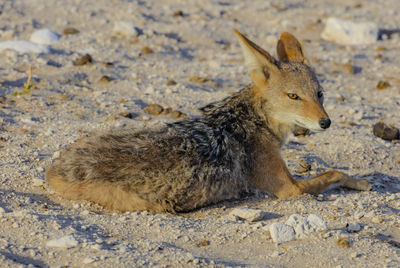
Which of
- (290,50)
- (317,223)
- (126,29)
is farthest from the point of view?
(126,29)

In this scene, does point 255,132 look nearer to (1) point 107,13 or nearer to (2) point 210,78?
(2) point 210,78

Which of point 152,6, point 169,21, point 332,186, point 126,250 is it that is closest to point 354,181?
point 332,186

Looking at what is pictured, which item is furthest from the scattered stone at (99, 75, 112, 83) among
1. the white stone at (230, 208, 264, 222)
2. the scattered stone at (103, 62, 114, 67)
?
the white stone at (230, 208, 264, 222)

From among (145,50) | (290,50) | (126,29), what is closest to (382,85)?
(290,50)

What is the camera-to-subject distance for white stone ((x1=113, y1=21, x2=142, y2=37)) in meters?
10.8

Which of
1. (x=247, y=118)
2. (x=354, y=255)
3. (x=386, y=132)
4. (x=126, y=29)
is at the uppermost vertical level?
(x=247, y=118)

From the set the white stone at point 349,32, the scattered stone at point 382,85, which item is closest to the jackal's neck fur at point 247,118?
the scattered stone at point 382,85

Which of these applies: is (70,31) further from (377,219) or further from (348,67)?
(377,219)

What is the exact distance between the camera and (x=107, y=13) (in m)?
11.7

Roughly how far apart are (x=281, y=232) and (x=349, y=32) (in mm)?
8248

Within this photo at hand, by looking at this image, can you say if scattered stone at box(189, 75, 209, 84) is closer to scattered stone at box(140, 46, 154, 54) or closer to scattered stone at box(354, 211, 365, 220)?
scattered stone at box(140, 46, 154, 54)

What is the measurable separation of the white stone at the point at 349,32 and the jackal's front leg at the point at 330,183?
6.30 meters

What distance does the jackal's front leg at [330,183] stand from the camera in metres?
6.00

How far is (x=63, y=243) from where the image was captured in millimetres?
4129
